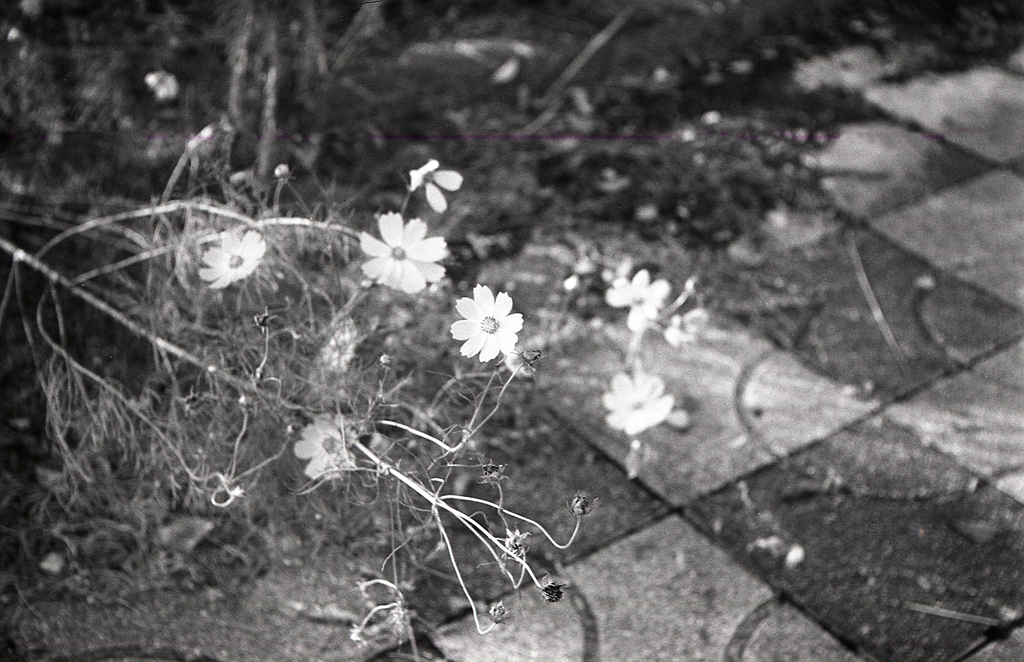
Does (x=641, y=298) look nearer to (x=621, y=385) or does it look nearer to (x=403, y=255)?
(x=621, y=385)

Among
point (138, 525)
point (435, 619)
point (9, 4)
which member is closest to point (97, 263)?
point (138, 525)

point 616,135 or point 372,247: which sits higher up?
point 372,247

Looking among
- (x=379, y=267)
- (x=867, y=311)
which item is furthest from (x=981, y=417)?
(x=379, y=267)

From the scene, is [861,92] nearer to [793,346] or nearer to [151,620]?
[793,346]

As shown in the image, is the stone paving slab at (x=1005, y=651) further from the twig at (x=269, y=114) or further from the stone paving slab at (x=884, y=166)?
the twig at (x=269, y=114)

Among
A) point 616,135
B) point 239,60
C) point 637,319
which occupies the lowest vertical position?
point 616,135

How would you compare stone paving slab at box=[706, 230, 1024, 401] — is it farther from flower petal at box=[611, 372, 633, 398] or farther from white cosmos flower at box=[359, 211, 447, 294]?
white cosmos flower at box=[359, 211, 447, 294]

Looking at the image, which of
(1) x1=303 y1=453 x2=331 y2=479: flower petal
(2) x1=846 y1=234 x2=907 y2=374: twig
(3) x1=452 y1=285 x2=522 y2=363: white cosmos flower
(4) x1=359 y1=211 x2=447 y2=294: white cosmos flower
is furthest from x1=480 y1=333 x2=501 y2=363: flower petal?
(2) x1=846 y1=234 x2=907 y2=374: twig
